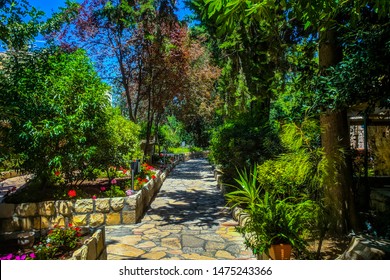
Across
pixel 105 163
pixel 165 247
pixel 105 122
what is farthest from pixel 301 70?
pixel 105 163

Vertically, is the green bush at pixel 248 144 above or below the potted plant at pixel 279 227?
above

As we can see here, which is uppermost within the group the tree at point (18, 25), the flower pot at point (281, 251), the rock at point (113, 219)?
the tree at point (18, 25)

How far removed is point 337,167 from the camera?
402 cm

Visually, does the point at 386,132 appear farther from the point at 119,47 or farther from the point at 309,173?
the point at 119,47

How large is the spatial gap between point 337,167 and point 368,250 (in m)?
1.67

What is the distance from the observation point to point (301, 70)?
13.9 feet

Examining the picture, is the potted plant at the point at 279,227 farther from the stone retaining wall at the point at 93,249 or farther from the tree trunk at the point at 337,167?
the stone retaining wall at the point at 93,249

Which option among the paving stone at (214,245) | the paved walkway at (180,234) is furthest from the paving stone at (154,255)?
the paving stone at (214,245)

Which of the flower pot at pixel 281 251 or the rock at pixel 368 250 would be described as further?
the flower pot at pixel 281 251

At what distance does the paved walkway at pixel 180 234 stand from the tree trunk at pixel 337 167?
141cm

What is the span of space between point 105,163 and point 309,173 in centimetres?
430

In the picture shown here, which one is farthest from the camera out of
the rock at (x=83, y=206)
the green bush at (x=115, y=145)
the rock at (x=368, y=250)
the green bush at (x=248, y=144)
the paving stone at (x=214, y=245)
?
the green bush at (x=248, y=144)

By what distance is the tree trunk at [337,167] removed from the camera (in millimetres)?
4023

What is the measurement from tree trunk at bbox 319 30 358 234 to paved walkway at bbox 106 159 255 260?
141 cm
